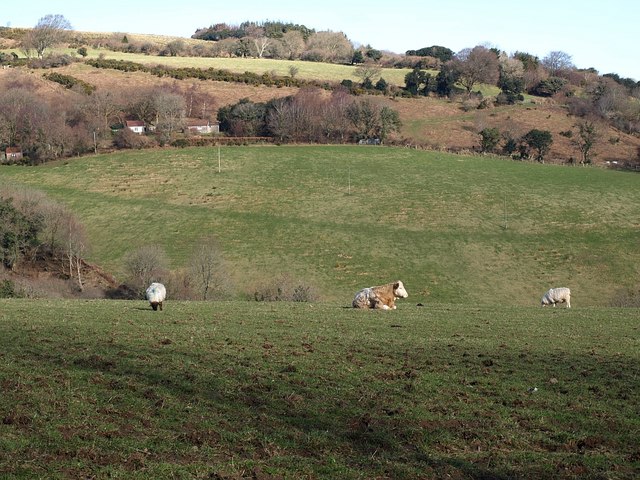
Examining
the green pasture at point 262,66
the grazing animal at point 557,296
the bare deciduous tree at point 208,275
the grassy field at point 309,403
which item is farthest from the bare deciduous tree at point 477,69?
the grassy field at point 309,403

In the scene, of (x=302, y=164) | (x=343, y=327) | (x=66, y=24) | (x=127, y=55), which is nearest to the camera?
(x=343, y=327)

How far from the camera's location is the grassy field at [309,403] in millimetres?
11383

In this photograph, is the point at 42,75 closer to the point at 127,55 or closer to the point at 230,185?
the point at 127,55

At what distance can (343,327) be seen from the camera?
24.0 m

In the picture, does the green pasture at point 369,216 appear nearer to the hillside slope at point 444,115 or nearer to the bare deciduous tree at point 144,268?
the bare deciduous tree at point 144,268

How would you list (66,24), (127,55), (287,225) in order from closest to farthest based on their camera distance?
1. (287,225)
2. (127,55)
3. (66,24)

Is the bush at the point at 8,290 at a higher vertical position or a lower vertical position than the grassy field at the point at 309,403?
lower

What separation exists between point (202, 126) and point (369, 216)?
163 feet

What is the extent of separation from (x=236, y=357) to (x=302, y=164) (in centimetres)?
8039

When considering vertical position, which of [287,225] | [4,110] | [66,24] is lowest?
[287,225]

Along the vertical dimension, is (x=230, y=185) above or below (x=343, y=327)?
below

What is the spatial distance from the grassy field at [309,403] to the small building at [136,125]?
9515cm

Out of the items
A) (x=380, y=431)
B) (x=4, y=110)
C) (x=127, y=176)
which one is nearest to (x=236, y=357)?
(x=380, y=431)

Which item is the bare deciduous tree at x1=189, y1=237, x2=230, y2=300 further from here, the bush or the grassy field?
the grassy field
